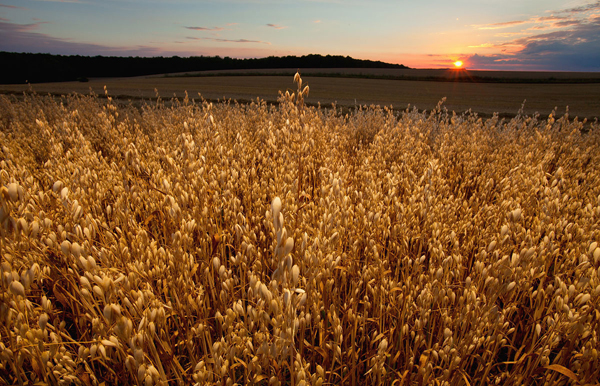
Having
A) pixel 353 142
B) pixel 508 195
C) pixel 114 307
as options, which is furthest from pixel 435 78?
pixel 114 307

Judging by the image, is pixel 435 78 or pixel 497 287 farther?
pixel 435 78

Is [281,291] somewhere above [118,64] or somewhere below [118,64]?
below

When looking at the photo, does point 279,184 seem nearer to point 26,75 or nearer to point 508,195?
point 508,195

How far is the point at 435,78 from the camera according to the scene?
32.7 metres

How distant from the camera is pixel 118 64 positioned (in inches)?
1857

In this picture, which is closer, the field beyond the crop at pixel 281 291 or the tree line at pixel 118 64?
the field beyond the crop at pixel 281 291

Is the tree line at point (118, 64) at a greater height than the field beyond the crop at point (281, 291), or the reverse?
the tree line at point (118, 64)

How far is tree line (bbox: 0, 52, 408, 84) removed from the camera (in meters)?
33.9

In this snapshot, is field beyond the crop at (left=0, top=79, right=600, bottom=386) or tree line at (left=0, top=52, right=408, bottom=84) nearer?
field beyond the crop at (left=0, top=79, right=600, bottom=386)

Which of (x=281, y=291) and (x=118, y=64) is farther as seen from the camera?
(x=118, y=64)

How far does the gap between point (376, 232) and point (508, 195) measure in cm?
130

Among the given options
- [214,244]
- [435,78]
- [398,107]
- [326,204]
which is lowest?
[214,244]

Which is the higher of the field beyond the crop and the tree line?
the tree line

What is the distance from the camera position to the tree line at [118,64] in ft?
111
